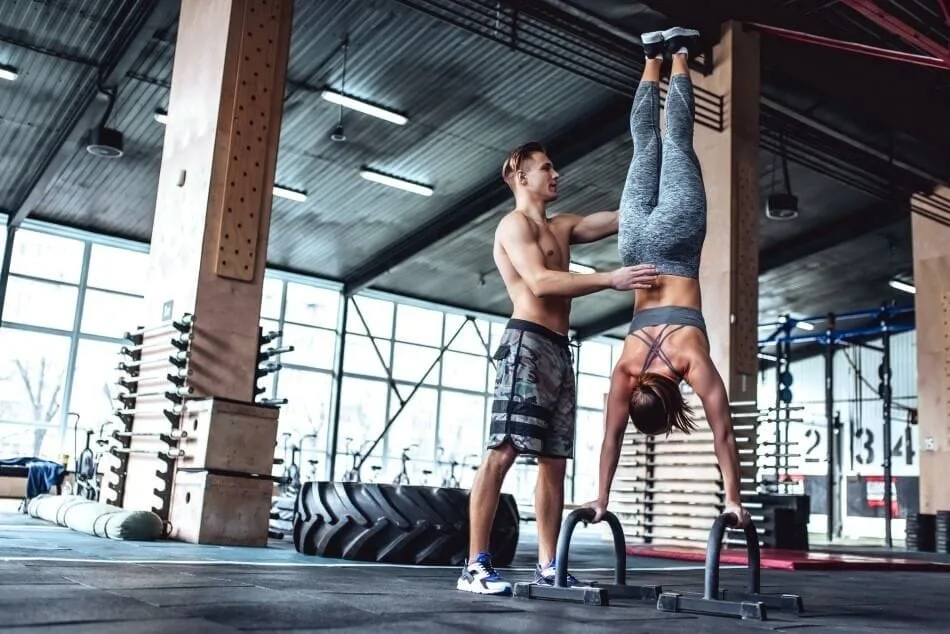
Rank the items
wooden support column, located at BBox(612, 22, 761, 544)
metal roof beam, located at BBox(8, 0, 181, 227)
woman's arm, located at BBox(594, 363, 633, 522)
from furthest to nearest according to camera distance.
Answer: metal roof beam, located at BBox(8, 0, 181, 227), wooden support column, located at BBox(612, 22, 761, 544), woman's arm, located at BBox(594, 363, 633, 522)

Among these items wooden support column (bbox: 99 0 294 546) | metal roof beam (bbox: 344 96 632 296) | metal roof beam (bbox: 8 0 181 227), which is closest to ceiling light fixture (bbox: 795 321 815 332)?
metal roof beam (bbox: 344 96 632 296)

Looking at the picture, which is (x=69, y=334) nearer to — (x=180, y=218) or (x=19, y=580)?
(x=180, y=218)

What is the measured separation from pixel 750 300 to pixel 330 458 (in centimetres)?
1019

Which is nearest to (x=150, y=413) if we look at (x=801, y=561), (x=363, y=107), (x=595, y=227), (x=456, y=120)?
(x=595, y=227)

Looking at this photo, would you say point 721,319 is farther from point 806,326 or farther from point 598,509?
point 806,326

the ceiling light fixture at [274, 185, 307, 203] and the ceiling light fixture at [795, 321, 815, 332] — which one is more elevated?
the ceiling light fixture at [274, 185, 307, 203]

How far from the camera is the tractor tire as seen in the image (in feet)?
13.7

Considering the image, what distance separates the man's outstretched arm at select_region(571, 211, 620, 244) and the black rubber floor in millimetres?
1294

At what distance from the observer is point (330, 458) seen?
52.7ft

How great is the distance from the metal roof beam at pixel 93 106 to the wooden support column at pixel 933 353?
9.29 m

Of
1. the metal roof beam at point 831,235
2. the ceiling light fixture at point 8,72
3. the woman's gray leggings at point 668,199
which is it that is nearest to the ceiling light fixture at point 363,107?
the ceiling light fixture at point 8,72

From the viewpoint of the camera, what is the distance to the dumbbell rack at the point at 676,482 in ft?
23.8

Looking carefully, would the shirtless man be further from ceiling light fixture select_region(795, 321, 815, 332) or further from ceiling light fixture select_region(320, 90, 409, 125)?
ceiling light fixture select_region(795, 321, 815, 332)

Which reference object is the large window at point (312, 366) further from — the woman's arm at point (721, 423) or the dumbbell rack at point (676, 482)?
the woman's arm at point (721, 423)
